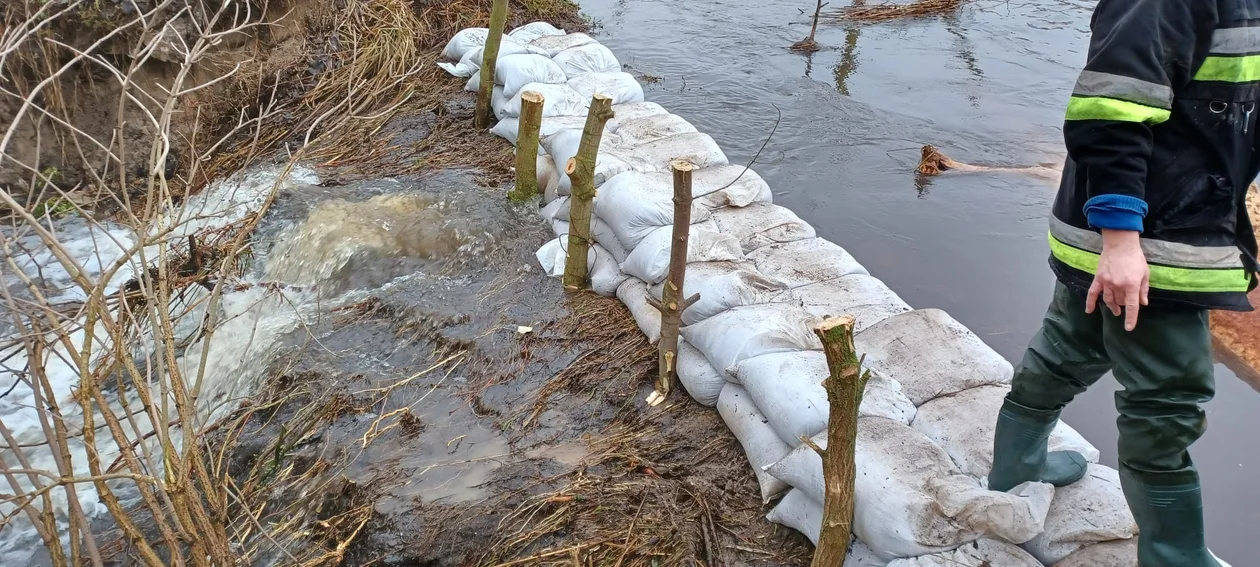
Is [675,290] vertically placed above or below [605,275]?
above

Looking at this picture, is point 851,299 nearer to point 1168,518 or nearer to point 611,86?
point 1168,518

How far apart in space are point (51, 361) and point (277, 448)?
174 centimetres

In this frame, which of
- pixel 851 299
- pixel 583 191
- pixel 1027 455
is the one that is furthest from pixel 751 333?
pixel 583 191

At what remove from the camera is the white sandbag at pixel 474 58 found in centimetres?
509

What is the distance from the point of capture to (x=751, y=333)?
2.59 m

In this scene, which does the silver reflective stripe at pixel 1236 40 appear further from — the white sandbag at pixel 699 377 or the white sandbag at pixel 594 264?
the white sandbag at pixel 594 264

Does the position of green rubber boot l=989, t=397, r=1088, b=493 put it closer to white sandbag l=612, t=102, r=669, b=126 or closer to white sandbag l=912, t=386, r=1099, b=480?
white sandbag l=912, t=386, r=1099, b=480

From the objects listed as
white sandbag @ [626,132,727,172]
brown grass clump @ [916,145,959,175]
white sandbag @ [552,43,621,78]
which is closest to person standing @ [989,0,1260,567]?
white sandbag @ [626,132,727,172]

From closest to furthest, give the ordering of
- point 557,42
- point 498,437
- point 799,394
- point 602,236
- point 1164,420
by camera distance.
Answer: point 1164,420, point 799,394, point 498,437, point 602,236, point 557,42

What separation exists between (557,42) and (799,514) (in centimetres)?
389

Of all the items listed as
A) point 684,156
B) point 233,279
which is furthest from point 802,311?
point 233,279

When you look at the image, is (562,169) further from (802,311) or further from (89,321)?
(89,321)

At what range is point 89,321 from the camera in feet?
5.20

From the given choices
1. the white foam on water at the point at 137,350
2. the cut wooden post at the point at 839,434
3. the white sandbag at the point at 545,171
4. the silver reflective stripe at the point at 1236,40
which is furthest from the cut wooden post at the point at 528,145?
the silver reflective stripe at the point at 1236,40
